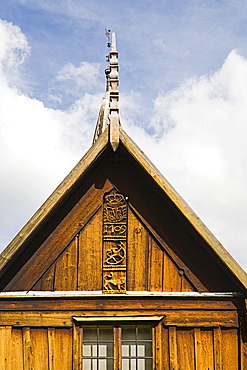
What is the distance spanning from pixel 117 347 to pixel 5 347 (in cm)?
165

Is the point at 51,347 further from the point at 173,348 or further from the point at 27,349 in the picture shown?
the point at 173,348

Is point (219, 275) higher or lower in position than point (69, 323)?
higher

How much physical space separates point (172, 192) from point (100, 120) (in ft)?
18.3

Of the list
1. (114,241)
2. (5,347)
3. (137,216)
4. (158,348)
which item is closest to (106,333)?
(158,348)

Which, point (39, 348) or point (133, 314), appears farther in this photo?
point (133, 314)

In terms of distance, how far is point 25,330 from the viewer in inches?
285

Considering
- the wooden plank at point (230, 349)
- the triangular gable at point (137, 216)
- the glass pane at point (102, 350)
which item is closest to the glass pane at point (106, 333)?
the glass pane at point (102, 350)

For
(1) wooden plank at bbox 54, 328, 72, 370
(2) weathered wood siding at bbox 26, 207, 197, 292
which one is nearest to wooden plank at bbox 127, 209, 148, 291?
(2) weathered wood siding at bbox 26, 207, 197, 292

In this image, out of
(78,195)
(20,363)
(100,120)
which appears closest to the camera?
(20,363)

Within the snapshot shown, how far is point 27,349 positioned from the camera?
7164mm

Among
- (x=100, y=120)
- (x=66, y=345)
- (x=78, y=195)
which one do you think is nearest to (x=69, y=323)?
(x=66, y=345)

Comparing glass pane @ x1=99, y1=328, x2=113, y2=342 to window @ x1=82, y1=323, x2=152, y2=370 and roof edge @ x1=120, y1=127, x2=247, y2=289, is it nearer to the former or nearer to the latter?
window @ x1=82, y1=323, x2=152, y2=370

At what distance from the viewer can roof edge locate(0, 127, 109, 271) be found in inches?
276

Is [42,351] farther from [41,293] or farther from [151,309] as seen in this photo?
[151,309]
